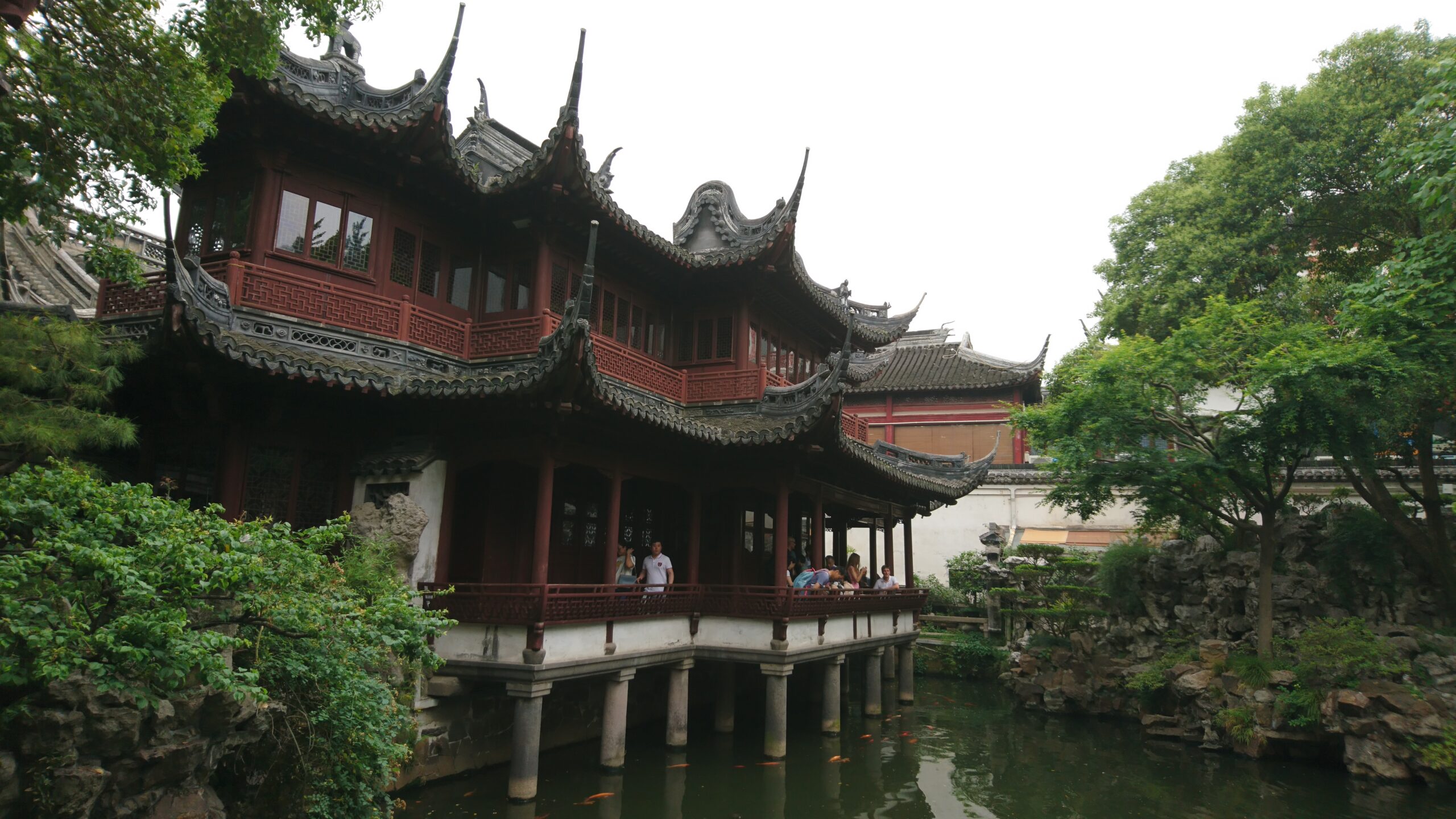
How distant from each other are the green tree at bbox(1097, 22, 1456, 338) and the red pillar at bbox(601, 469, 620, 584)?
12.3 m

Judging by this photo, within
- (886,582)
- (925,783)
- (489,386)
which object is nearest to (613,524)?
(489,386)

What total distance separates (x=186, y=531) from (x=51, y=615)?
854 millimetres

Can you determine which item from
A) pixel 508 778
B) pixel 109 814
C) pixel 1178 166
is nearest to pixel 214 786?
pixel 109 814

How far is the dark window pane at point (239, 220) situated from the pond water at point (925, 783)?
6.95m

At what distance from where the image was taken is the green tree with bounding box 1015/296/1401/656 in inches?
→ 550

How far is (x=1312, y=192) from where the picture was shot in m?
19.7

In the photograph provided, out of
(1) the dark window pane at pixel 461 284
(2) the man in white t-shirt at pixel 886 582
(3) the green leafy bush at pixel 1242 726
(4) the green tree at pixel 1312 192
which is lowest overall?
(3) the green leafy bush at pixel 1242 726

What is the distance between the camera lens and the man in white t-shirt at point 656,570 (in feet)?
40.8

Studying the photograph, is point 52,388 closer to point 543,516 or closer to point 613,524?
point 543,516

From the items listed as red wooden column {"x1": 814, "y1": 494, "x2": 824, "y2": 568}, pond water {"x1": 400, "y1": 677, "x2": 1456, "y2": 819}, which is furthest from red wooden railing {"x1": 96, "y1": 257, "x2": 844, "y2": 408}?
pond water {"x1": 400, "y1": 677, "x2": 1456, "y2": 819}

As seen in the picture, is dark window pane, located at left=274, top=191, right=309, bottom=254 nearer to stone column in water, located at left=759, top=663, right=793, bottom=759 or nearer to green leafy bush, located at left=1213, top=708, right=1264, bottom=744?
stone column in water, located at left=759, top=663, right=793, bottom=759

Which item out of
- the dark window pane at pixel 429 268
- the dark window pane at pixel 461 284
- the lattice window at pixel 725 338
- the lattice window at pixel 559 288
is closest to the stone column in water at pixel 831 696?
the lattice window at pixel 725 338

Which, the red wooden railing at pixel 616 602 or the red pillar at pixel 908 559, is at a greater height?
the red pillar at pixel 908 559

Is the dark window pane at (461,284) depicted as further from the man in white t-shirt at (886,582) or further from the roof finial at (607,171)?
the man in white t-shirt at (886,582)
